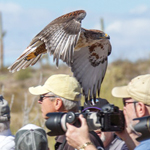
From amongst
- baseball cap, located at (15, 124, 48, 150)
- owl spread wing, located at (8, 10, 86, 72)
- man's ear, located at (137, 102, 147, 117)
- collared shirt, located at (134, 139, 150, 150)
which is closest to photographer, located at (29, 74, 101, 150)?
owl spread wing, located at (8, 10, 86, 72)

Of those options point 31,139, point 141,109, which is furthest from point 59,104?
point 141,109

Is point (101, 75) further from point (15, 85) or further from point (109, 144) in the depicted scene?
point (15, 85)

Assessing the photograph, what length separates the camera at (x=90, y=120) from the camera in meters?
3.15

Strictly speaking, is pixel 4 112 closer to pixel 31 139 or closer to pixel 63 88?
pixel 63 88

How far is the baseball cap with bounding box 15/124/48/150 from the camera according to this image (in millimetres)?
3494

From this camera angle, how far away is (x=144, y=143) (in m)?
3.15

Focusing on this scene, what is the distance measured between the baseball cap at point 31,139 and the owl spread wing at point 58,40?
123cm

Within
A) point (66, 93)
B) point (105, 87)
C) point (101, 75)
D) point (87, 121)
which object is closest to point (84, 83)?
point (101, 75)

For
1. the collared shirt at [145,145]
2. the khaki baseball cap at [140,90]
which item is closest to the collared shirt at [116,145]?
the khaki baseball cap at [140,90]

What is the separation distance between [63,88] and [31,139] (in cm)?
122

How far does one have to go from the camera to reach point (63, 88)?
15.2ft

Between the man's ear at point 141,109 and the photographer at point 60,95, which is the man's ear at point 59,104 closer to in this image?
the photographer at point 60,95

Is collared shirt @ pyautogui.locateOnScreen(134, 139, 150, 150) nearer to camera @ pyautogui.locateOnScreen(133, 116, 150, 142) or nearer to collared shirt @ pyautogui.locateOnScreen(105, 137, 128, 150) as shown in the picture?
camera @ pyautogui.locateOnScreen(133, 116, 150, 142)

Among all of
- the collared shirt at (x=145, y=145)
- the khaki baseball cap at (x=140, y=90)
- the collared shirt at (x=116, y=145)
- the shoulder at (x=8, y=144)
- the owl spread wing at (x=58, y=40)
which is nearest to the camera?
the collared shirt at (x=145, y=145)
